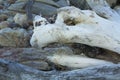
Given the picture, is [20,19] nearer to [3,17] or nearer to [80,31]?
[3,17]

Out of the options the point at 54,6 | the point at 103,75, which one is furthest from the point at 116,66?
the point at 54,6

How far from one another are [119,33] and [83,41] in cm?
58

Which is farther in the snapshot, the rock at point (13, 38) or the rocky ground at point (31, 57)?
the rock at point (13, 38)

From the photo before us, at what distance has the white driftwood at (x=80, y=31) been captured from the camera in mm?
5520

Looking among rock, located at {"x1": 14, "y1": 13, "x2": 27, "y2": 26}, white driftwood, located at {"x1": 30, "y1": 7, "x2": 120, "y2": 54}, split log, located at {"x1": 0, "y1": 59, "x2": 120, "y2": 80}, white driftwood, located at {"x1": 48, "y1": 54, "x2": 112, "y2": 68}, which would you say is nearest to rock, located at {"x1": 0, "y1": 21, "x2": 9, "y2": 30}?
rock, located at {"x1": 14, "y1": 13, "x2": 27, "y2": 26}

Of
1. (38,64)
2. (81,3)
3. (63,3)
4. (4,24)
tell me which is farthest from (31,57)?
(63,3)

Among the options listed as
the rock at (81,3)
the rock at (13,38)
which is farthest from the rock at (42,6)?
the rock at (13,38)

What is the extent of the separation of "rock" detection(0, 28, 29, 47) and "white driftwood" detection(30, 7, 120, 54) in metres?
0.37

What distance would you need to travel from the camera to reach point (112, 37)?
18.4 ft

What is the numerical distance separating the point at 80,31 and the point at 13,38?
4.16 feet

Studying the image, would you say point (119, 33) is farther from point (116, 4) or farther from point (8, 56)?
point (116, 4)

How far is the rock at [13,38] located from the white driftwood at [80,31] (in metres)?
0.37

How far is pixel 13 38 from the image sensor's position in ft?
20.5

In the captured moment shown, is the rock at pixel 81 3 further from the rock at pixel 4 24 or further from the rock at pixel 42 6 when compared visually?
the rock at pixel 4 24
